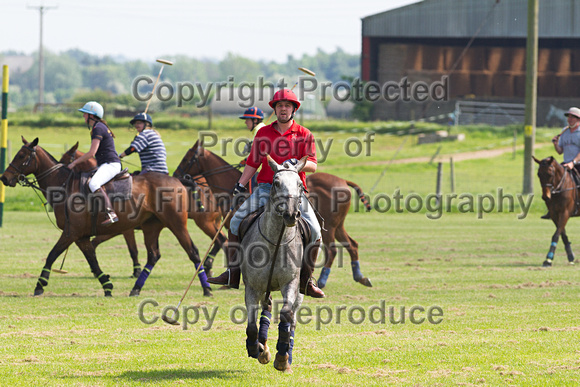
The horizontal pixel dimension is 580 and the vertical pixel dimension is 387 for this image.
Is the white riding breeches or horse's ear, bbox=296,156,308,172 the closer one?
horse's ear, bbox=296,156,308,172

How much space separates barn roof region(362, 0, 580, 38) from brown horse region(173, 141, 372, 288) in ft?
118

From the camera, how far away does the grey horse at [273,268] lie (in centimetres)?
816

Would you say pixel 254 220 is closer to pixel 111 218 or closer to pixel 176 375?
pixel 176 375

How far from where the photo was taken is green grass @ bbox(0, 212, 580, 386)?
8.25 meters

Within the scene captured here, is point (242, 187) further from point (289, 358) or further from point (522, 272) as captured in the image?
point (522, 272)

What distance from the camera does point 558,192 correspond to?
696 inches

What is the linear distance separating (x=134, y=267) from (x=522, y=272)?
7400mm

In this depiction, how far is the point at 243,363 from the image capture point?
29.1 ft

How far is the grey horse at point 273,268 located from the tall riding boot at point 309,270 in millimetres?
275

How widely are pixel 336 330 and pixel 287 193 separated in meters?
3.51

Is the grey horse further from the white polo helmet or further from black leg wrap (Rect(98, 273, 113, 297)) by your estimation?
the white polo helmet

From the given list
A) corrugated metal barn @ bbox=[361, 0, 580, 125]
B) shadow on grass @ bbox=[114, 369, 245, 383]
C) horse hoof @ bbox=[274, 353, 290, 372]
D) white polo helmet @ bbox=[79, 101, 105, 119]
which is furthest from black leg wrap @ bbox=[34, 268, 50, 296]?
corrugated metal barn @ bbox=[361, 0, 580, 125]

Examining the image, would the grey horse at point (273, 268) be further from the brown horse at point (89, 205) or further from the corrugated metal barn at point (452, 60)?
the corrugated metal barn at point (452, 60)

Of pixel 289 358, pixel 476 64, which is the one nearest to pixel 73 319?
pixel 289 358
